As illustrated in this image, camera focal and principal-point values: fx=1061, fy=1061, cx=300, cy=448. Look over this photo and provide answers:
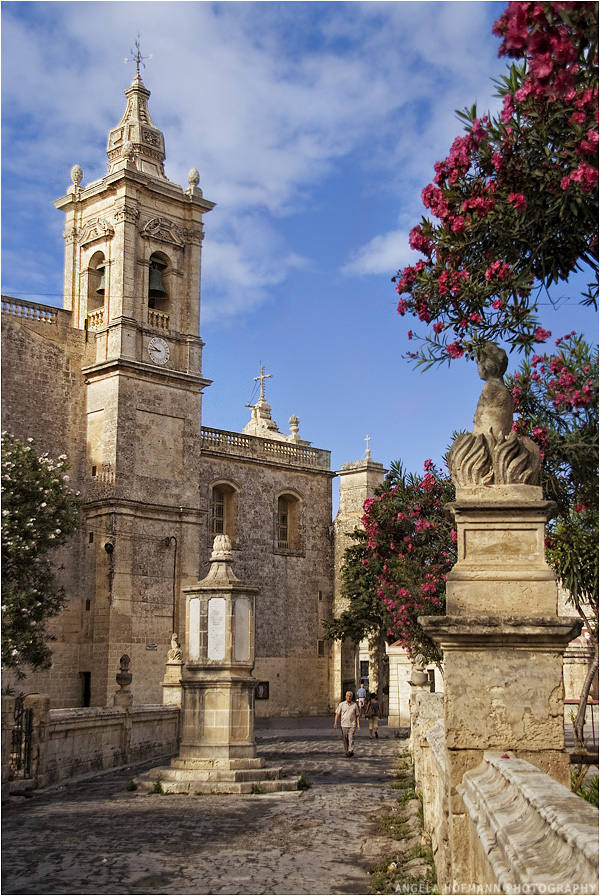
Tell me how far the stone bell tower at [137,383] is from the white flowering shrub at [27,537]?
772 cm

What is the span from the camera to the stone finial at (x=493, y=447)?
6031mm

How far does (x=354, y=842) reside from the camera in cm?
1034

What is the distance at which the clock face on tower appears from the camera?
103 ft

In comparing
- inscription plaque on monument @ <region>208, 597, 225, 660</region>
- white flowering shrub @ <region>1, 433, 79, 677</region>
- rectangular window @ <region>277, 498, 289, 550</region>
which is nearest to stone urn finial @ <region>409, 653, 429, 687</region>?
inscription plaque on monument @ <region>208, 597, 225, 660</region>

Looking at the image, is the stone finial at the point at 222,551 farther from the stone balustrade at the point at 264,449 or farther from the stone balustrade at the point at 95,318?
the stone balustrade at the point at 264,449

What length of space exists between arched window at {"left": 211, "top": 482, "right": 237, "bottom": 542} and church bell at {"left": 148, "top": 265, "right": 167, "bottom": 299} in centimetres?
678

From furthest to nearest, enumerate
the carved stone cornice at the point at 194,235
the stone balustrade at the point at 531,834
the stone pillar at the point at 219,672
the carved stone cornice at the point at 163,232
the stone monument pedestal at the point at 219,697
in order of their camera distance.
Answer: the carved stone cornice at the point at 194,235 → the carved stone cornice at the point at 163,232 → the stone pillar at the point at 219,672 → the stone monument pedestal at the point at 219,697 → the stone balustrade at the point at 531,834

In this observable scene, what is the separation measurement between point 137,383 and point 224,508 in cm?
706

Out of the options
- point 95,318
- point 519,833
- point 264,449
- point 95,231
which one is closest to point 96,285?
point 95,318

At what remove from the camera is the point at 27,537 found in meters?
20.3

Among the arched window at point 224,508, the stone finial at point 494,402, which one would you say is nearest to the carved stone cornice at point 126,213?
the arched window at point 224,508

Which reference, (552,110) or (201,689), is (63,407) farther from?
(552,110)

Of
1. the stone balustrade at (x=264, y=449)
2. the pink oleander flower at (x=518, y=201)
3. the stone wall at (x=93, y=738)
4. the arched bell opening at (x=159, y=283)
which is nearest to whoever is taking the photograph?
the pink oleander flower at (x=518, y=201)

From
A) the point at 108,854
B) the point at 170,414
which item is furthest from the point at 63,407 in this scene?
the point at 108,854
